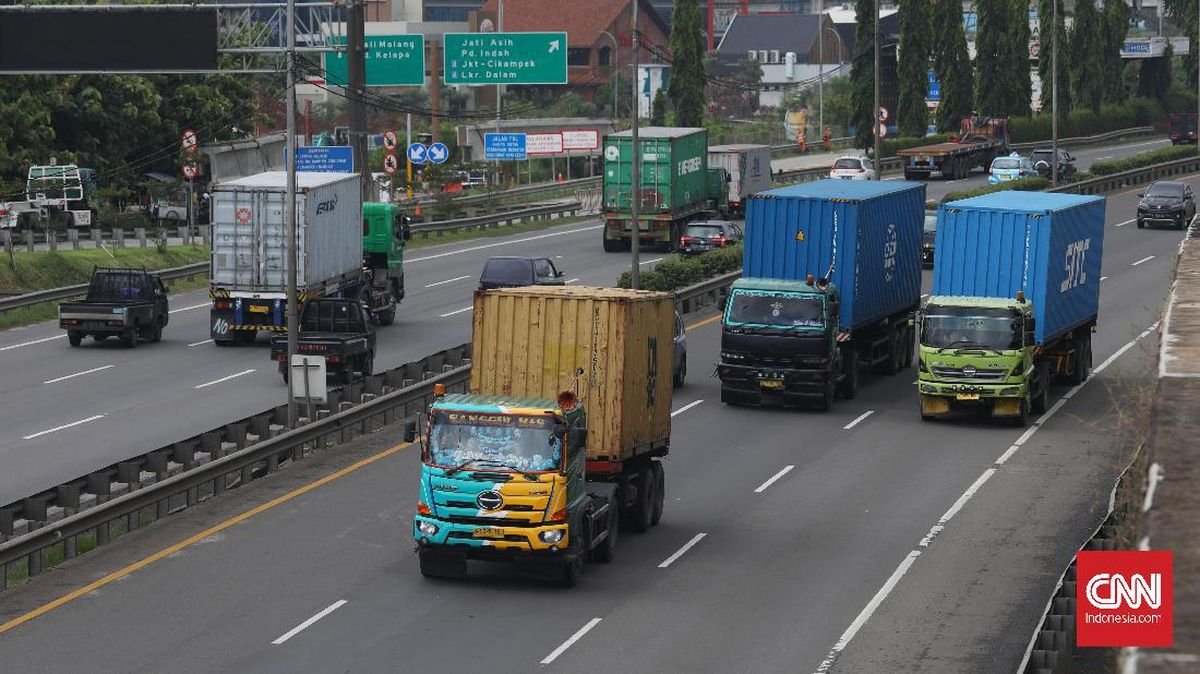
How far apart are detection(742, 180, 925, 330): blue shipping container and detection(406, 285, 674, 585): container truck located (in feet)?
39.6

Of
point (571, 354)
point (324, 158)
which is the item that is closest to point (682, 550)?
point (571, 354)

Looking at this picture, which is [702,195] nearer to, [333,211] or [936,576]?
[333,211]

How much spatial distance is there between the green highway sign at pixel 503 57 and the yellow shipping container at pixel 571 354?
56.0m

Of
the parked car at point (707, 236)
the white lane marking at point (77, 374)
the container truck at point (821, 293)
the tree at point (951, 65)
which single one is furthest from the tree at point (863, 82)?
the white lane marking at point (77, 374)

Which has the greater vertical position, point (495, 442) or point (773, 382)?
point (495, 442)

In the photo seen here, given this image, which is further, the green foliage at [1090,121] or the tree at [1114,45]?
the tree at [1114,45]

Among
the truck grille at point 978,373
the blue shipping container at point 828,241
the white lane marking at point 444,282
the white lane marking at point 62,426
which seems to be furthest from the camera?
the white lane marking at point 444,282

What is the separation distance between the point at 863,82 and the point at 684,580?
85005 mm

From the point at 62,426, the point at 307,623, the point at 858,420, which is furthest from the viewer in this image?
the point at 858,420

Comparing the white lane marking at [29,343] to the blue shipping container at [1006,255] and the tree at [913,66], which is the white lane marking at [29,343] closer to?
the blue shipping container at [1006,255]

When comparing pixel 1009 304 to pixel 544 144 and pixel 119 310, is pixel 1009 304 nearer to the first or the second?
pixel 119 310

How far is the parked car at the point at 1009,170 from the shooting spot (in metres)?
85.6

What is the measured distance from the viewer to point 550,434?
24.7 m

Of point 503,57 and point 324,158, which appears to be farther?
point 503,57
